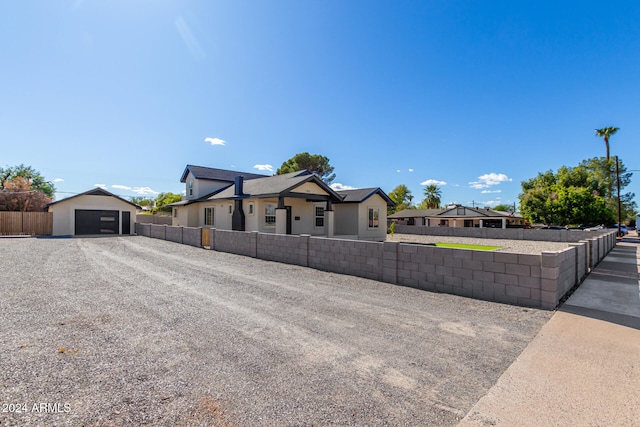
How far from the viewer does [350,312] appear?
5.48 meters

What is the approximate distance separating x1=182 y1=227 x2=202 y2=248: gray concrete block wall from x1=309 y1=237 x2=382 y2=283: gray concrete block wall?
8931 millimetres

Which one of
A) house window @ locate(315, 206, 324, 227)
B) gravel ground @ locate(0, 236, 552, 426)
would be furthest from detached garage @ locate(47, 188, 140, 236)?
gravel ground @ locate(0, 236, 552, 426)

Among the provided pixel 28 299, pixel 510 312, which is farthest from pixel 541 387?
pixel 28 299

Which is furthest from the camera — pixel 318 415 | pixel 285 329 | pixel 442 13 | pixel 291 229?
pixel 291 229

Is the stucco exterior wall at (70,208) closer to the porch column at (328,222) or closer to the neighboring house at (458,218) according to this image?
the porch column at (328,222)

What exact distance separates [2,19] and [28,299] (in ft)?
33.0

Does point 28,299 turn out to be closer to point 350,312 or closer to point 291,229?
point 350,312

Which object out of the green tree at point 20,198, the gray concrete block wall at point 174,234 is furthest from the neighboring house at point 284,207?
the green tree at point 20,198

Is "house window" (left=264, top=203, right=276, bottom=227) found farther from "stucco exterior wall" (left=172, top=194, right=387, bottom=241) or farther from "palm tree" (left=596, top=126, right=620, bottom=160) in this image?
"palm tree" (left=596, top=126, right=620, bottom=160)

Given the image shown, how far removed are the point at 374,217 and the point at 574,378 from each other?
19.7 m

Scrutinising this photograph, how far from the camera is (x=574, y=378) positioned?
3.16 m

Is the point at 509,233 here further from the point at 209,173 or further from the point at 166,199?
the point at 166,199

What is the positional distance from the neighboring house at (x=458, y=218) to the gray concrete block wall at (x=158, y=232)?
37.7m

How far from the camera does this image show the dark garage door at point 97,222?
24.2 m
